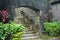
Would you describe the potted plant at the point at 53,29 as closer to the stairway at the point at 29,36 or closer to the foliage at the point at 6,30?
the stairway at the point at 29,36

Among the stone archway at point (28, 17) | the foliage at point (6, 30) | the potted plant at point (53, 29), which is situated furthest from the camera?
the stone archway at point (28, 17)

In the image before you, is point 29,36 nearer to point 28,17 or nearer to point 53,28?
point 53,28

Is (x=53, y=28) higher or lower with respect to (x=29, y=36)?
higher

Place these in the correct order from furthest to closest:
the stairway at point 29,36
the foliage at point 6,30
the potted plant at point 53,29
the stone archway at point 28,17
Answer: the stone archway at point 28,17
the stairway at point 29,36
the potted plant at point 53,29
the foliage at point 6,30

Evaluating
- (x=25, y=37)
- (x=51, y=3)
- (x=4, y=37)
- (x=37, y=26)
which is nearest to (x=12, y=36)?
(x=4, y=37)

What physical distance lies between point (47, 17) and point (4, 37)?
171 inches

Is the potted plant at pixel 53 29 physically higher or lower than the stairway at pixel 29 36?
higher

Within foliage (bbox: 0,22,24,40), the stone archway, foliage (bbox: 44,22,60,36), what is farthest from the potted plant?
foliage (bbox: 0,22,24,40)

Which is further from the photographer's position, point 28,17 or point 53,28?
point 28,17

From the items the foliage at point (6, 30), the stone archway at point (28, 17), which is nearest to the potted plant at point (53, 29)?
the stone archway at point (28, 17)

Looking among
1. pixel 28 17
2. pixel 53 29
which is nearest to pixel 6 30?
pixel 53 29

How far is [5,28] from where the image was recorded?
8617 mm

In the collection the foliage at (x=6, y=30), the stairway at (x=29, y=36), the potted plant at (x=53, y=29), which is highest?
the foliage at (x=6, y=30)

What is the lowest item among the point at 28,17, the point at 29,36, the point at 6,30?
the point at 29,36
